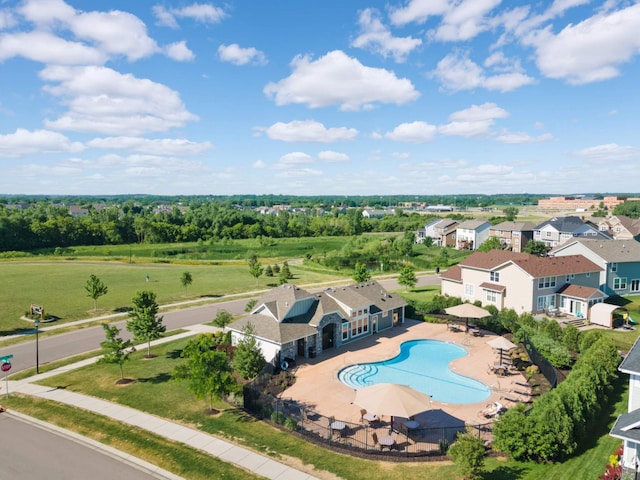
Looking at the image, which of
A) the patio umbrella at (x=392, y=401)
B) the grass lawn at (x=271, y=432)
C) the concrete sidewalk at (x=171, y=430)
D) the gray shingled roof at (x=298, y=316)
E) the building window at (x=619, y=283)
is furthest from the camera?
the building window at (x=619, y=283)

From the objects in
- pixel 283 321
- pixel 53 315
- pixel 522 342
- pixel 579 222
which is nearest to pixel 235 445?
pixel 283 321

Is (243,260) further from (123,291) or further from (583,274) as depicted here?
(583,274)

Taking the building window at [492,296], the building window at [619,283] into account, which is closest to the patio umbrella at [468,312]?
the building window at [492,296]

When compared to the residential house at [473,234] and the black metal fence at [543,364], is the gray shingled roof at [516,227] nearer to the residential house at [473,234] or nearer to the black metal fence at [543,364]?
the residential house at [473,234]

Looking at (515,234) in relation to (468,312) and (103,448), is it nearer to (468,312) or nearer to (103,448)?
(468,312)

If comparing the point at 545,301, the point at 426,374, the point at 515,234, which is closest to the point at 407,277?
the point at 545,301
